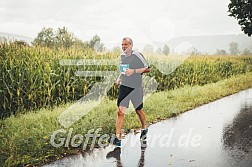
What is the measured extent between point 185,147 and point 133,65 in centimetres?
176

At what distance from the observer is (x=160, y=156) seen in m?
5.14

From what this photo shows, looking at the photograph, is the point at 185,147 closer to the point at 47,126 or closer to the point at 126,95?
the point at 126,95

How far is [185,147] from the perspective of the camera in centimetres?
567

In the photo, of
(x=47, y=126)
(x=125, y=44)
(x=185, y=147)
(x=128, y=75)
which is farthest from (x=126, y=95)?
(x=47, y=126)

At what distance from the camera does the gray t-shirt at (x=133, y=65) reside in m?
5.85

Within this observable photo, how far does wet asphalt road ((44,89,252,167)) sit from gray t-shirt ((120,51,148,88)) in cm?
113

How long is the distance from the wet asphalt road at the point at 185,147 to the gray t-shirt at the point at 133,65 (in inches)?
44.4

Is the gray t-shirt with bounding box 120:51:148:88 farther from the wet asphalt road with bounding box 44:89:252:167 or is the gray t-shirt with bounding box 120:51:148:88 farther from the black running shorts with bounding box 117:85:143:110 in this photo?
the wet asphalt road with bounding box 44:89:252:167

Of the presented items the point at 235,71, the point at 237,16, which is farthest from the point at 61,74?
the point at 237,16

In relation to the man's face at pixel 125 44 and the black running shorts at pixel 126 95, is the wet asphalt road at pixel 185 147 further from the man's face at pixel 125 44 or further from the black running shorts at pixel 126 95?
the man's face at pixel 125 44

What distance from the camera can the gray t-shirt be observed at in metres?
5.85

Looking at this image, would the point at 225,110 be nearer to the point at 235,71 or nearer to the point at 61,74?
the point at 61,74

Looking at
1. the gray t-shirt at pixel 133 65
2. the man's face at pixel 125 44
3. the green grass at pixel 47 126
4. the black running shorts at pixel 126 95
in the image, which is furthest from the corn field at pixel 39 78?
the man's face at pixel 125 44

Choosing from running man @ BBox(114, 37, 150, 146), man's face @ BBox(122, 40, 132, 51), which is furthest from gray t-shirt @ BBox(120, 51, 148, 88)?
man's face @ BBox(122, 40, 132, 51)
